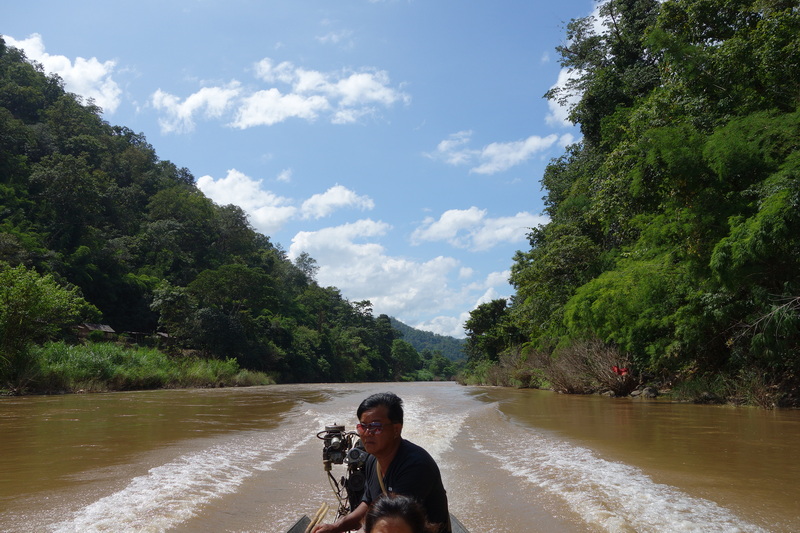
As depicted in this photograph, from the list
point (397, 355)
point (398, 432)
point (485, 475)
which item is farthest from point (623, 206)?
point (397, 355)

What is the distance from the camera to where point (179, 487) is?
5.53m

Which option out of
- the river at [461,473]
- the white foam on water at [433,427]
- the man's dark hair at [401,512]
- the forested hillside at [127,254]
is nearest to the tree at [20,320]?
the forested hillside at [127,254]

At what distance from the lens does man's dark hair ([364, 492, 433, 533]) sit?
196 centimetres

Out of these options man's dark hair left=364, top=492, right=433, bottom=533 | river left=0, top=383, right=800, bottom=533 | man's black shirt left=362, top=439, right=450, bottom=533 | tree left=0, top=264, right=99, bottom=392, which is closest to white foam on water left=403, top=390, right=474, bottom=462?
river left=0, top=383, right=800, bottom=533

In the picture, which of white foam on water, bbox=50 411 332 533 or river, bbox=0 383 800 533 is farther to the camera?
river, bbox=0 383 800 533

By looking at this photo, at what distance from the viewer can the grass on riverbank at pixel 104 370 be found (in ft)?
61.1

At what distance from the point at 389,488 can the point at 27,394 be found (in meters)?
19.3

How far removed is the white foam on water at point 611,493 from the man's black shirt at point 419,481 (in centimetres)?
205

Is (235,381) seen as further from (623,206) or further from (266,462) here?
(266,462)

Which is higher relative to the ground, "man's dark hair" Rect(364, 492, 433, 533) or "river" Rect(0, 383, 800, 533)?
"man's dark hair" Rect(364, 492, 433, 533)

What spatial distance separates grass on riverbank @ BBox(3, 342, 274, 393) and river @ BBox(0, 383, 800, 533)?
8363mm

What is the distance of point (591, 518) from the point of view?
14.9 ft

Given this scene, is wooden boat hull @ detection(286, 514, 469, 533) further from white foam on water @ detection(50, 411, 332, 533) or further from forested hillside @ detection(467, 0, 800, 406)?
forested hillside @ detection(467, 0, 800, 406)

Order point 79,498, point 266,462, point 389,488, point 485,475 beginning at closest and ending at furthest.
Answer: point 389,488 → point 79,498 → point 485,475 → point 266,462
